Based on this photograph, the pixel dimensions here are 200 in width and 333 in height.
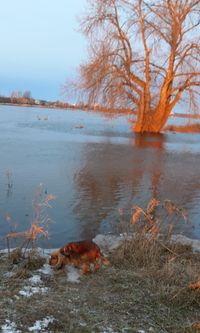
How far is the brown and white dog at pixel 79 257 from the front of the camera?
4.46 meters

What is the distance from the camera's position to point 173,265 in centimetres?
459

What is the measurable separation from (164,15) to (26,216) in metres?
21.3

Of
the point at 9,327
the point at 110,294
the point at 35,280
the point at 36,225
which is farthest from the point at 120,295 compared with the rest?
the point at 36,225

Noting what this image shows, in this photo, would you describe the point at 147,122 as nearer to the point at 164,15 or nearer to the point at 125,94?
the point at 125,94

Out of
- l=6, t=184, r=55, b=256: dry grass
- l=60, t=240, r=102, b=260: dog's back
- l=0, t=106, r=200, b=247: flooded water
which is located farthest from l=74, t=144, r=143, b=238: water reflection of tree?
l=60, t=240, r=102, b=260: dog's back

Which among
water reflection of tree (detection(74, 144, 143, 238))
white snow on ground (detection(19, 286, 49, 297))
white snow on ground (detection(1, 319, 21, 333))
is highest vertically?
white snow on ground (detection(1, 319, 21, 333))

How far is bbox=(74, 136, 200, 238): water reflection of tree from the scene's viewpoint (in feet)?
26.5

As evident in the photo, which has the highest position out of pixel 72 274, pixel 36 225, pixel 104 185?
pixel 36 225

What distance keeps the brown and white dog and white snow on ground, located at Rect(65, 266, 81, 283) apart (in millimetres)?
49

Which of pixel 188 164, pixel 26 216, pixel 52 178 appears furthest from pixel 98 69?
pixel 26 216

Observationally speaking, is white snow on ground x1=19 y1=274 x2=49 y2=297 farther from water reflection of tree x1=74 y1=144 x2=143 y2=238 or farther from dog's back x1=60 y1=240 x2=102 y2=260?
water reflection of tree x1=74 y1=144 x2=143 y2=238

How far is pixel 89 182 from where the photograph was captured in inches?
415

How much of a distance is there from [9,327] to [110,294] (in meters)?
1.15

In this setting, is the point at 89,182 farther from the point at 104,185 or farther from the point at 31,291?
the point at 31,291
